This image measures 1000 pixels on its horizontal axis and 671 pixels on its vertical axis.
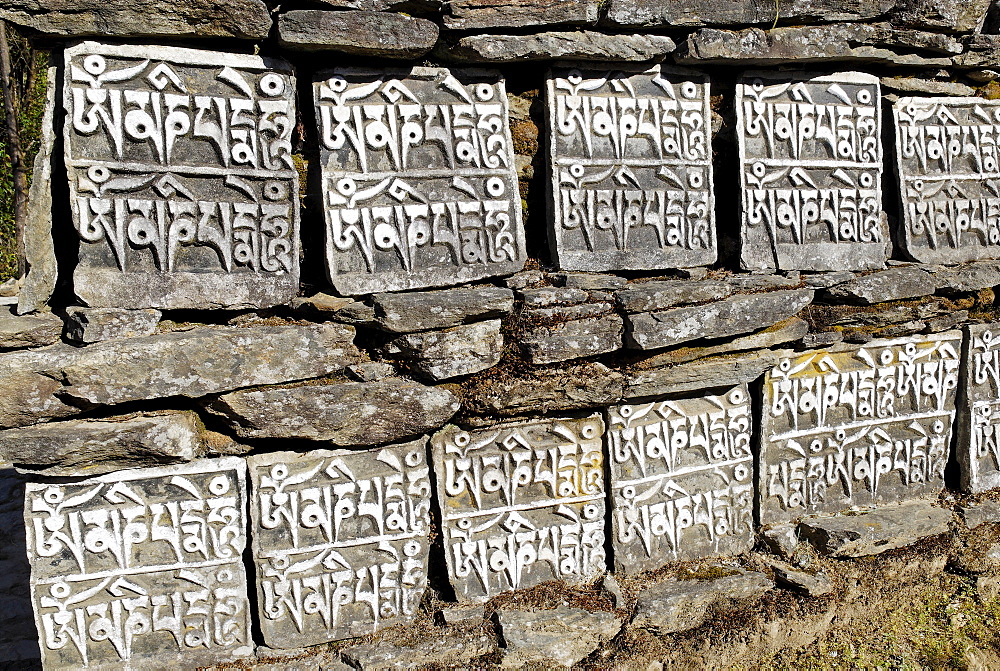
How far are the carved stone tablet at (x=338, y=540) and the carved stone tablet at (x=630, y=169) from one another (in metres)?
1.31

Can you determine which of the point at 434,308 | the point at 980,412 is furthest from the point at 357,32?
the point at 980,412

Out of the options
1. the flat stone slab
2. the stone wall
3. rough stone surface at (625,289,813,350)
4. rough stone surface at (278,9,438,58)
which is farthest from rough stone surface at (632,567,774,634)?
rough stone surface at (278,9,438,58)

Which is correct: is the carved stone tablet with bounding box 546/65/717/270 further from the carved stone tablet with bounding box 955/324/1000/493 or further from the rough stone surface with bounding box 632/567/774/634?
the carved stone tablet with bounding box 955/324/1000/493

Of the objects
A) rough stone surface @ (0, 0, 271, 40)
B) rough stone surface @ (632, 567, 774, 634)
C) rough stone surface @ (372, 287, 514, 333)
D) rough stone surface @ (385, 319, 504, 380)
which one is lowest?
rough stone surface @ (632, 567, 774, 634)

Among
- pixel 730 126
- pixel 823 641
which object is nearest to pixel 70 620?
pixel 823 641

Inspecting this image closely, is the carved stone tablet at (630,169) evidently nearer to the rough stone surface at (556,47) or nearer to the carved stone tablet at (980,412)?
the rough stone surface at (556,47)

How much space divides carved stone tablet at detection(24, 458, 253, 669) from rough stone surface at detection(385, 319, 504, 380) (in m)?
0.87

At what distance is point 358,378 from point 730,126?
7.53ft

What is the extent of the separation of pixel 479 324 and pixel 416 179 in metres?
0.72

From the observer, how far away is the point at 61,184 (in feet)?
10.4

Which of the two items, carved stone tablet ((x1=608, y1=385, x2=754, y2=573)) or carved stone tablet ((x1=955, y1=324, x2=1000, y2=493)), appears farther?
carved stone tablet ((x1=955, y1=324, x2=1000, y2=493))

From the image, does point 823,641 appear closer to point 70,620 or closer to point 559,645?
point 559,645

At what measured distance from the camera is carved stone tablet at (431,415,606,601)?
145 inches

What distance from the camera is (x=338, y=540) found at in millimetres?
3549
